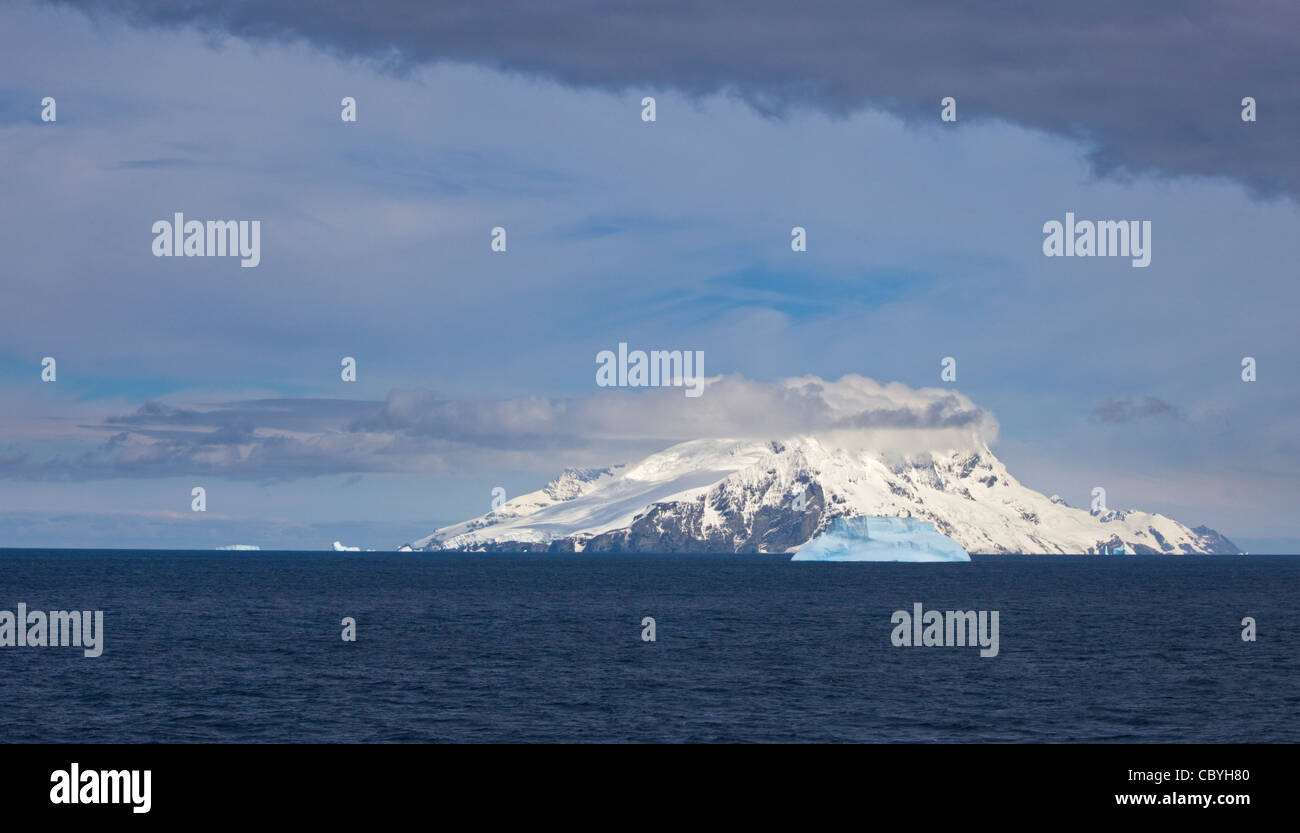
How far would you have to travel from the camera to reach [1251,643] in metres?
104

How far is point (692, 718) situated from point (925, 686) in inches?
801

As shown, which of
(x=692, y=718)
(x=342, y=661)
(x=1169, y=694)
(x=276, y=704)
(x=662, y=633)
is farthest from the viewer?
(x=662, y=633)
